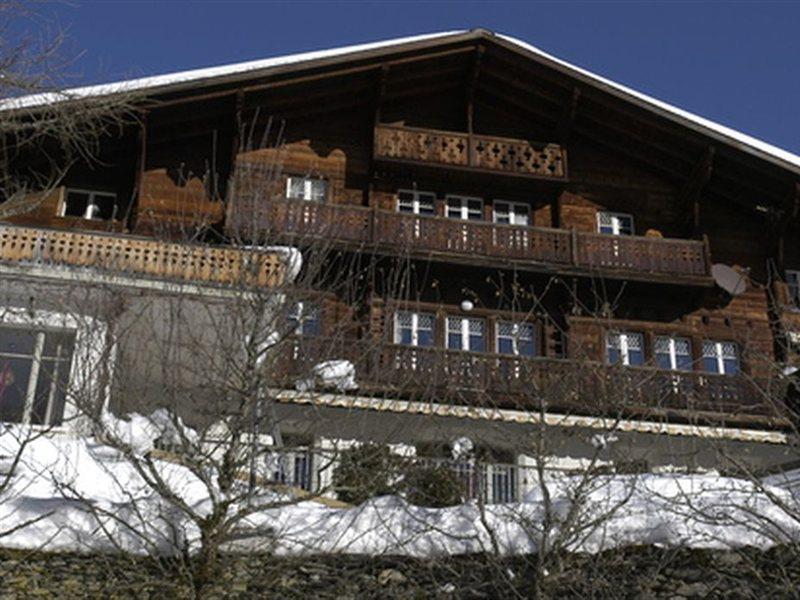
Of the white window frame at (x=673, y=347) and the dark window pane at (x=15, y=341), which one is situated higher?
the white window frame at (x=673, y=347)

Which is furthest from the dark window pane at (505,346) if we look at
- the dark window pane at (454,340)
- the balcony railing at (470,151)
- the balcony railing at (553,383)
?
the balcony railing at (470,151)

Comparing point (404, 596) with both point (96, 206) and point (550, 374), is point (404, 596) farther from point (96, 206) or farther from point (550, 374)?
point (96, 206)

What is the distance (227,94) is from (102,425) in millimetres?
11926

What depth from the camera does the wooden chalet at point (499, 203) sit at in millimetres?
20609

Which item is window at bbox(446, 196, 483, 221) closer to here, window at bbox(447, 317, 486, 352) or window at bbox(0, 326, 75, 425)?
window at bbox(447, 317, 486, 352)

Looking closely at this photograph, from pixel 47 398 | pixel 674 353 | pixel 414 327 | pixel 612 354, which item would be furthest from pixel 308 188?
pixel 674 353

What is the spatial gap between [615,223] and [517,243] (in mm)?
3098

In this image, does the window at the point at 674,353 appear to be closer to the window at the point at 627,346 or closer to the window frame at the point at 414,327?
the window at the point at 627,346

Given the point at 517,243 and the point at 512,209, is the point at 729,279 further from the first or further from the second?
the point at 512,209

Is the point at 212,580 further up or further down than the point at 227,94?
further down

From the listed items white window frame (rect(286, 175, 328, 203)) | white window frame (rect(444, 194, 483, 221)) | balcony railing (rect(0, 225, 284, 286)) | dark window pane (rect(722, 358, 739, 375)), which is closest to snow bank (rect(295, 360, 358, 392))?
balcony railing (rect(0, 225, 284, 286))

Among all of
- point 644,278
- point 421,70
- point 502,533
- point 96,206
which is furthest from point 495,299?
point 502,533

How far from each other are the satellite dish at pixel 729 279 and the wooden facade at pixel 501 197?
12.4 inches

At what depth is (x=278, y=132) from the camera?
23016 millimetres
